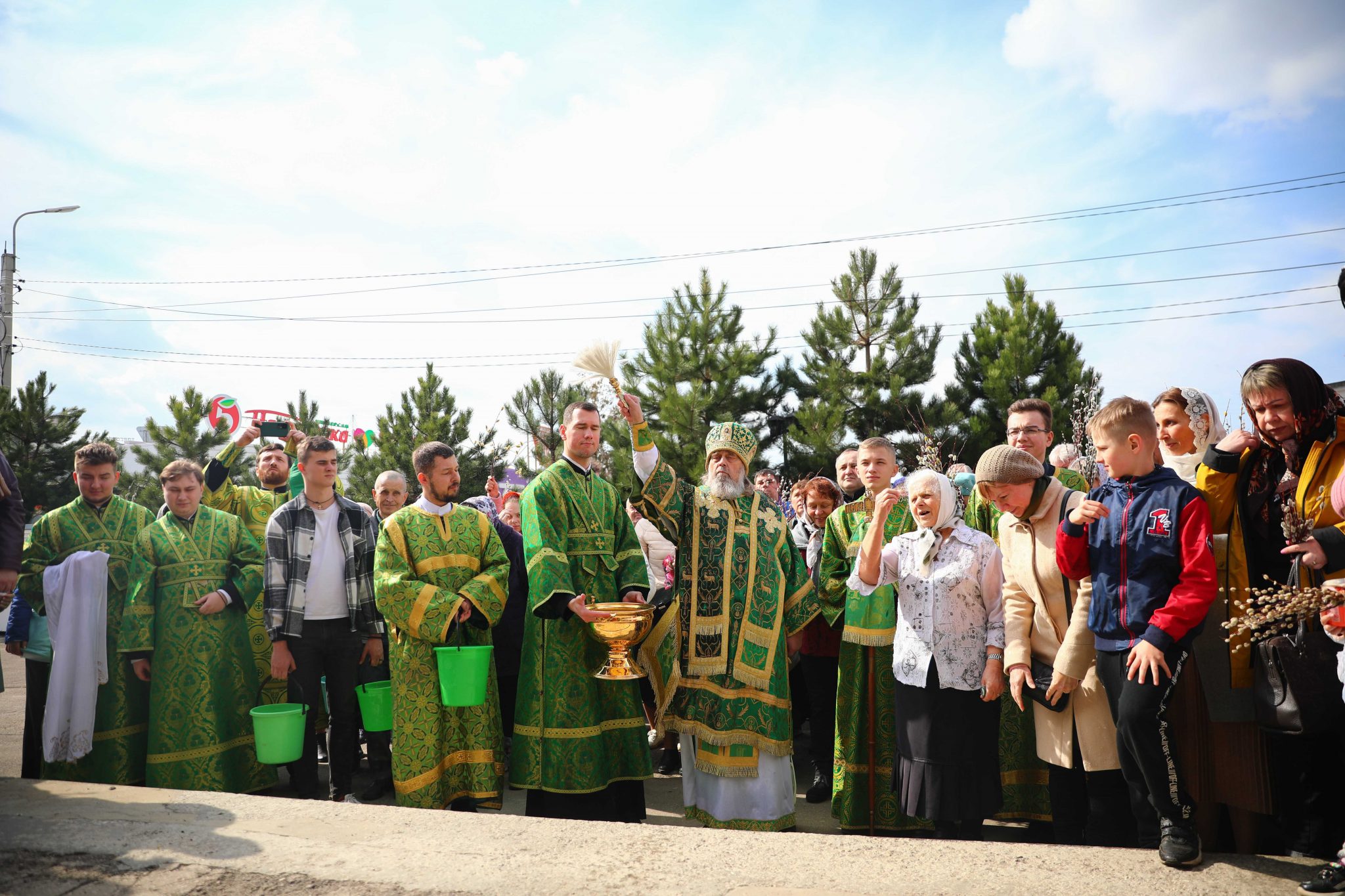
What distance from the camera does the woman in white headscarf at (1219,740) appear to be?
318cm

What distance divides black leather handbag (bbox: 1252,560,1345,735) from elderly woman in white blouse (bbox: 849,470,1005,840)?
94cm

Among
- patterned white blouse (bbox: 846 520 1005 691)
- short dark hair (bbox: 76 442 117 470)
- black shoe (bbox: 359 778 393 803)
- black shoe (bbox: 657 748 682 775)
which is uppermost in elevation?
short dark hair (bbox: 76 442 117 470)

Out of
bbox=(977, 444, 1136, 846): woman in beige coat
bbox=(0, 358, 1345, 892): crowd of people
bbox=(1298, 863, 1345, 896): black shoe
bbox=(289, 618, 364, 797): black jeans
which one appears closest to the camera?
bbox=(1298, 863, 1345, 896): black shoe

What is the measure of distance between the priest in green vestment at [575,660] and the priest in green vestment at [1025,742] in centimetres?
168

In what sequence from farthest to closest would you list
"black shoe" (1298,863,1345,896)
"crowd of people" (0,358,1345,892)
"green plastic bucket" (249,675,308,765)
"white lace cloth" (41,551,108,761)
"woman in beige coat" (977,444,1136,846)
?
"white lace cloth" (41,551,108,761) → "green plastic bucket" (249,675,308,765) → "woman in beige coat" (977,444,1136,846) → "crowd of people" (0,358,1345,892) → "black shoe" (1298,863,1345,896)

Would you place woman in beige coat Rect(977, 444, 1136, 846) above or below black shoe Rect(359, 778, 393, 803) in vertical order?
above

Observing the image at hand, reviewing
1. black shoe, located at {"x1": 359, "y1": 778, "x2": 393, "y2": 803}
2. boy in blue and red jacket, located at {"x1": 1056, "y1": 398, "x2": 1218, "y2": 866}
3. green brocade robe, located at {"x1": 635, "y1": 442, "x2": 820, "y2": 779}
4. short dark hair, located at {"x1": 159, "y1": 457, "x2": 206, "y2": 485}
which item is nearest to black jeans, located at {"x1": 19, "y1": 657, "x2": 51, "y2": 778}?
short dark hair, located at {"x1": 159, "y1": 457, "x2": 206, "y2": 485}

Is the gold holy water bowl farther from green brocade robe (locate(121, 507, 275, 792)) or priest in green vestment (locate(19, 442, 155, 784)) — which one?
priest in green vestment (locate(19, 442, 155, 784))

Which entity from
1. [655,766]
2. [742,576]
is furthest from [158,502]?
[742,576]

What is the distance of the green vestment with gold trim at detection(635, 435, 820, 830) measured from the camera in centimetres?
443

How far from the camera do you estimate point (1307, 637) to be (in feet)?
9.77

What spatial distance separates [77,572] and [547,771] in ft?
8.93

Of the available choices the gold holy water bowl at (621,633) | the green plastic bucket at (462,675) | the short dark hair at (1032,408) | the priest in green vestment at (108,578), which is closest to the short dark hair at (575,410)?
the gold holy water bowl at (621,633)

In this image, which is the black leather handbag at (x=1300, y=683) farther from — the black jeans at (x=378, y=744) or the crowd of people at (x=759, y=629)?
the black jeans at (x=378, y=744)
